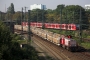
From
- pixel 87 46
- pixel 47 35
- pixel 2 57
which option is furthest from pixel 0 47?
pixel 47 35

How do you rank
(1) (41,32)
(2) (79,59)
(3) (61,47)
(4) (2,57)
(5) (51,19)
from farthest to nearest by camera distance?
(5) (51,19), (1) (41,32), (3) (61,47), (2) (79,59), (4) (2,57)

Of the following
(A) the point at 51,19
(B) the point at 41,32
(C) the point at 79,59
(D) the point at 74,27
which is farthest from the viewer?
(A) the point at 51,19

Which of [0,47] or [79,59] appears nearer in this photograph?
[0,47]

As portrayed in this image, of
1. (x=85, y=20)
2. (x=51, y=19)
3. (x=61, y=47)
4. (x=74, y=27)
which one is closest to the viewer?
(x=61, y=47)

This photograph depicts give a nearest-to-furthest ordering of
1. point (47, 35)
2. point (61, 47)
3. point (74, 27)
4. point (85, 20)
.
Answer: point (61, 47) → point (47, 35) → point (74, 27) → point (85, 20)

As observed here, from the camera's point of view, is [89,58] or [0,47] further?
[89,58]

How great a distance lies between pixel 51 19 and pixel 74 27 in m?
41.9

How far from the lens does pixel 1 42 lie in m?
20.2

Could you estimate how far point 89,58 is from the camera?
1187 inches

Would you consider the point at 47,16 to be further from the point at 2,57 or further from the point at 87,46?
the point at 2,57

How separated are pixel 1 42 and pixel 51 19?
89.1 meters

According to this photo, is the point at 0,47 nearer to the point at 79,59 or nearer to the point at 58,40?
the point at 79,59

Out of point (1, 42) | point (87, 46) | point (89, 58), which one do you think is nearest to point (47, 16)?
point (87, 46)

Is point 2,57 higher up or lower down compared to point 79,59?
higher up
